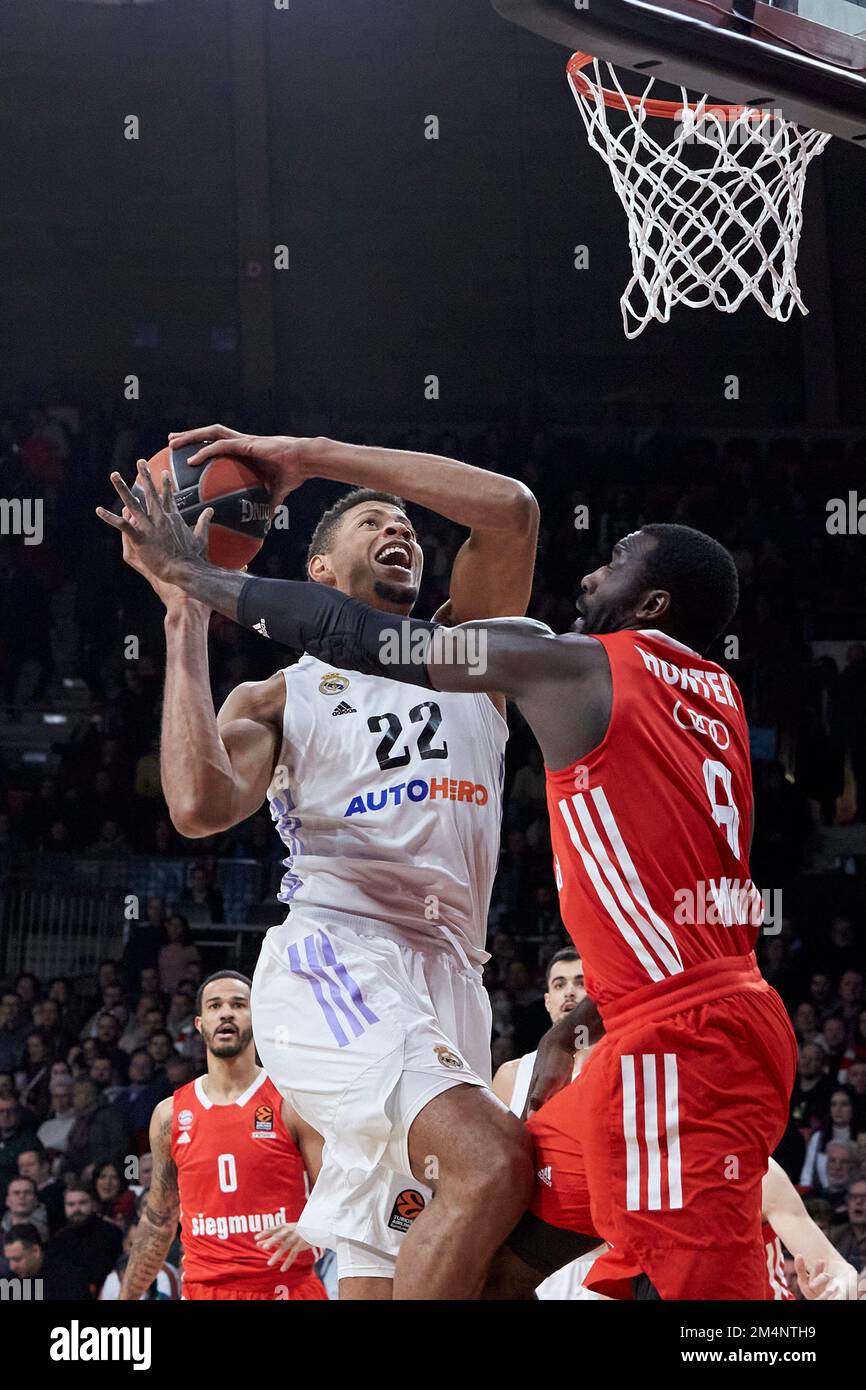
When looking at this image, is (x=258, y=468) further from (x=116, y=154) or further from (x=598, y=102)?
(x=116, y=154)

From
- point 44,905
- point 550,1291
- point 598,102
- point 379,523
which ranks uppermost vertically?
point 598,102

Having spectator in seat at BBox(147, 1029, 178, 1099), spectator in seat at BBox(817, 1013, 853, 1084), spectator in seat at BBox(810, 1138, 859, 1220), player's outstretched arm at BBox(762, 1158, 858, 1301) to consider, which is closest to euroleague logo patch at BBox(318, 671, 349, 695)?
player's outstretched arm at BBox(762, 1158, 858, 1301)

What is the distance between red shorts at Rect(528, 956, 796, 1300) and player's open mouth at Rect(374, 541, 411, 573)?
1427 mm

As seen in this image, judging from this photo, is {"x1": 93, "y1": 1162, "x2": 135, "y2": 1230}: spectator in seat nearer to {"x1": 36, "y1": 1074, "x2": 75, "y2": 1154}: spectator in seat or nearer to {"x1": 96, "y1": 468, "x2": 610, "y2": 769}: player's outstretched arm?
{"x1": 36, "y1": 1074, "x2": 75, "y2": 1154}: spectator in seat

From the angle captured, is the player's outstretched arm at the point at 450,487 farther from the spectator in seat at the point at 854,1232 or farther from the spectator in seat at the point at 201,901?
the spectator in seat at the point at 201,901

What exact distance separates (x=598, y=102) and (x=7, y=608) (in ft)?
19.5

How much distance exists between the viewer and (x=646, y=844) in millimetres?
2729

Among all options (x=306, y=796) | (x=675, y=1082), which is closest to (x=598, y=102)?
(x=306, y=796)

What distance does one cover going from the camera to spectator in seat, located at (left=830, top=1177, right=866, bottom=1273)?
677 cm

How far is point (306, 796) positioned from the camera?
11.6 feet

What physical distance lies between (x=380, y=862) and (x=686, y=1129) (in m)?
1.02

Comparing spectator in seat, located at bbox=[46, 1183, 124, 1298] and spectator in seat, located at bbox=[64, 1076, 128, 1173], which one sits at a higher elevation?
spectator in seat, located at bbox=[64, 1076, 128, 1173]

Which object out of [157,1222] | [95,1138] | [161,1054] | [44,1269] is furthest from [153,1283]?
[157,1222]

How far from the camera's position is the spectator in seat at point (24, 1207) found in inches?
282
